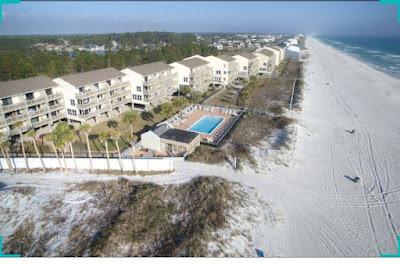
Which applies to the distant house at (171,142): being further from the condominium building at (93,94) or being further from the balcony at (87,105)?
the condominium building at (93,94)

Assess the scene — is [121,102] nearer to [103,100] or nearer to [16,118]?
[103,100]

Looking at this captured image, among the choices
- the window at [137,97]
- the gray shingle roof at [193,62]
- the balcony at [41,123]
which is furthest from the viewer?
the gray shingle roof at [193,62]

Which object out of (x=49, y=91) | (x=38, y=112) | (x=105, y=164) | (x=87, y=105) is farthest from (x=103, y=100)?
(x=105, y=164)

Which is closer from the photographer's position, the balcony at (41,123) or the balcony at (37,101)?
the balcony at (37,101)

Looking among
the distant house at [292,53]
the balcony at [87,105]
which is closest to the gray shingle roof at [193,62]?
the balcony at [87,105]

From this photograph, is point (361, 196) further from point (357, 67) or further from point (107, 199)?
point (357, 67)

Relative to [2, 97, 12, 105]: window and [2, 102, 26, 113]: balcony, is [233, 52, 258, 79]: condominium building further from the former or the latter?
[2, 97, 12, 105]: window

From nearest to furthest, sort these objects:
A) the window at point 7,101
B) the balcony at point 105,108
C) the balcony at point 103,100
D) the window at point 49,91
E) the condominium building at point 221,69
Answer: the window at point 7,101 < the window at point 49,91 < the balcony at point 103,100 < the balcony at point 105,108 < the condominium building at point 221,69

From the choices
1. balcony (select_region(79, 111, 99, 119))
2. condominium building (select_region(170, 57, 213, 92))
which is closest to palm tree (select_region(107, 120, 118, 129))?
balcony (select_region(79, 111, 99, 119))
